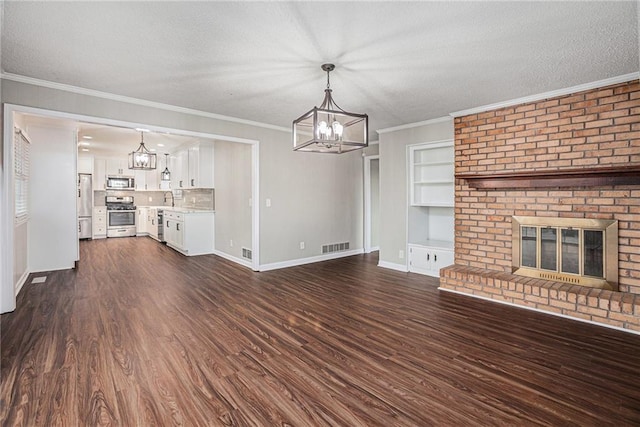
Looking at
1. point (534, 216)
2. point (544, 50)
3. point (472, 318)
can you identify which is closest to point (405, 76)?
point (544, 50)

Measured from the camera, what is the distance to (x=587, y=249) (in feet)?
11.5

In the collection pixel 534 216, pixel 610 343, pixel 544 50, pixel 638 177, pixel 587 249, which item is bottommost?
pixel 610 343

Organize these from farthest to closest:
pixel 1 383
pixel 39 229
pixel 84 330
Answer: pixel 39 229 → pixel 84 330 → pixel 1 383

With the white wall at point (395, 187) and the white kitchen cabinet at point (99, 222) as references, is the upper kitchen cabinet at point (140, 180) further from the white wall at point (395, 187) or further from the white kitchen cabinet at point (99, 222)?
the white wall at point (395, 187)

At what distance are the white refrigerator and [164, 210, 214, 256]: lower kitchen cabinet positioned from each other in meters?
Answer: 3.15

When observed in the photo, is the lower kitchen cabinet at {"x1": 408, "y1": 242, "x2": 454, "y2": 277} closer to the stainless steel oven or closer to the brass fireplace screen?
the brass fireplace screen

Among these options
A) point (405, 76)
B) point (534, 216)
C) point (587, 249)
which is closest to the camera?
point (405, 76)

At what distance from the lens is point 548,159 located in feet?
12.2

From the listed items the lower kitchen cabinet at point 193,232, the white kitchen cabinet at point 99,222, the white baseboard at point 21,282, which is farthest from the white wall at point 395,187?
the white kitchen cabinet at point 99,222

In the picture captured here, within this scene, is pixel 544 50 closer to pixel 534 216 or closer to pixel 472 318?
pixel 534 216

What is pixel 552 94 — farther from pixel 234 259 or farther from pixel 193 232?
pixel 193 232

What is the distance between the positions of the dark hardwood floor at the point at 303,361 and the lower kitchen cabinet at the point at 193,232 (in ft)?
8.30

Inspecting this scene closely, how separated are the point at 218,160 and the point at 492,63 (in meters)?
5.50

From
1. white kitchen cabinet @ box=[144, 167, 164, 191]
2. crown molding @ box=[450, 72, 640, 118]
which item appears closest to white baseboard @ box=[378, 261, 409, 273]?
crown molding @ box=[450, 72, 640, 118]
